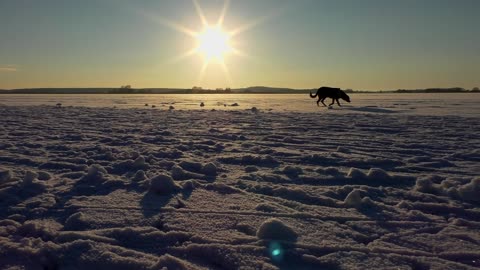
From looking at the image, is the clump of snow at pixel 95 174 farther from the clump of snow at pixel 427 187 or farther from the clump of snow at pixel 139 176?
the clump of snow at pixel 427 187

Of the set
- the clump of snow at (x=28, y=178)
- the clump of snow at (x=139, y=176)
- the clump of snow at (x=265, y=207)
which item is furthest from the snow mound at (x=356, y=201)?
the clump of snow at (x=28, y=178)

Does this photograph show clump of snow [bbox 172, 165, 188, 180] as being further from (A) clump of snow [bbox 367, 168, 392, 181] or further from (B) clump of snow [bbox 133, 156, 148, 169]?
(A) clump of snow [bbox 367, 168, 392, 181]

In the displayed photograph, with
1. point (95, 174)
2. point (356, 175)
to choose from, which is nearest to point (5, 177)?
point (95, 174)

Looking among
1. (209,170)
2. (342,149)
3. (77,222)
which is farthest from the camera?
(342,149)

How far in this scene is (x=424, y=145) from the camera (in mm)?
7305

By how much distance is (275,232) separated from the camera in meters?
2.78

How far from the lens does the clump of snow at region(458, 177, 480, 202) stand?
3.70m

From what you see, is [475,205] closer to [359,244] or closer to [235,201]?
[359,244]

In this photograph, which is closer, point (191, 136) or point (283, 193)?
point (283, 193)

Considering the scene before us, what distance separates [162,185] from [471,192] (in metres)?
3.17

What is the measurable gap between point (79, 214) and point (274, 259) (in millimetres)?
1767

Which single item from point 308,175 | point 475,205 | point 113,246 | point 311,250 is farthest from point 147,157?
point 475,205

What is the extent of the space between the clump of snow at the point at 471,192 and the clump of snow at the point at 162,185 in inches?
116

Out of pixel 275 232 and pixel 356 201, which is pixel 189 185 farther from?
pixel 356 201
